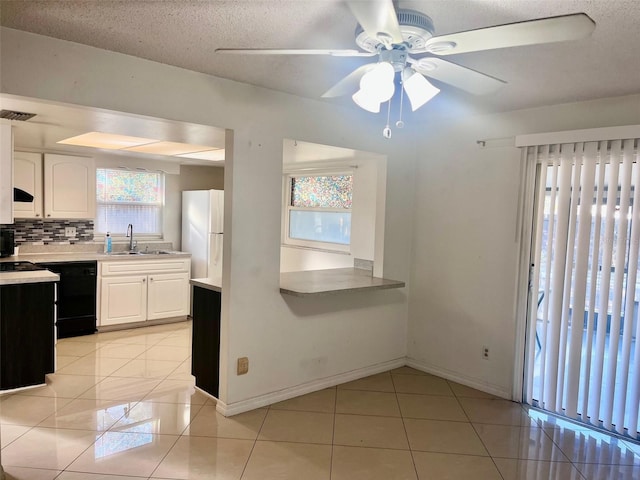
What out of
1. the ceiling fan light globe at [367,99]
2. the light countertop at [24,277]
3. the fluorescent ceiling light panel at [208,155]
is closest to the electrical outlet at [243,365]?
the light countertop at [24,277]

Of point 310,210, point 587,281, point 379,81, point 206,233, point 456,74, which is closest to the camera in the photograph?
point 379,81

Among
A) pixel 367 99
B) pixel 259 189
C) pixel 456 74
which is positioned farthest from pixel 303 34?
pixel 259 189

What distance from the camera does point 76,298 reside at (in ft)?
15.8

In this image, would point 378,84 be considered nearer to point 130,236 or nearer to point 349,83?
point 349,83

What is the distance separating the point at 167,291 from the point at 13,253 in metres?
1.65

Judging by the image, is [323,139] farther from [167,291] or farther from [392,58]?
[167,291]

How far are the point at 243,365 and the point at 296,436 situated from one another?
607 mm

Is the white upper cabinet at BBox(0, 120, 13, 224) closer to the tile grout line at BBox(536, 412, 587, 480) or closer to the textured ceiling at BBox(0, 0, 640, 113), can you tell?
the textured ceiling at BBox(0, 0, 640, 113)

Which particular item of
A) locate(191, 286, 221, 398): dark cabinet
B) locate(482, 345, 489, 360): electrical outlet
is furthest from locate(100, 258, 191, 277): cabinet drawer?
locate(482, 345, 489, 360): electrical outlet

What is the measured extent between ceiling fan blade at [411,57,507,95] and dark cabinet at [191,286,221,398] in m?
2.07

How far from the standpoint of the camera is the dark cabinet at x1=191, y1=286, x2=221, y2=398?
10.6 ft

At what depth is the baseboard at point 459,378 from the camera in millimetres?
3527

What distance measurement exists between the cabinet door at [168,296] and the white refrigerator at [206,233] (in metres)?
0.26

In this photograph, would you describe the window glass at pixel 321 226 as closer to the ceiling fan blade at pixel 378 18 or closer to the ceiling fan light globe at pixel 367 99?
the ceiling fan light globe at pixel 367 99
